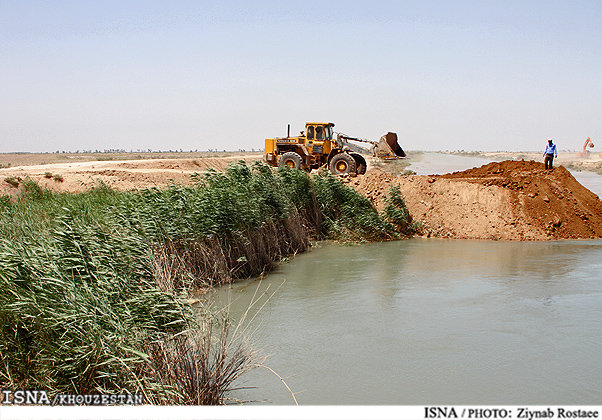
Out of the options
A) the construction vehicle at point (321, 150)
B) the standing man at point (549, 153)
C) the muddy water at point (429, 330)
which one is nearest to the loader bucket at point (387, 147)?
the construction vehicle at point (321, 150)

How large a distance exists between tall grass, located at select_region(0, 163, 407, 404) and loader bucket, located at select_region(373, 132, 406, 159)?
44.6 feet

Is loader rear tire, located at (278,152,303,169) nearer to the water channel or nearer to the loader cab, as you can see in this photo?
the loader cab

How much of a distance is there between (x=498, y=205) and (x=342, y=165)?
266 inches

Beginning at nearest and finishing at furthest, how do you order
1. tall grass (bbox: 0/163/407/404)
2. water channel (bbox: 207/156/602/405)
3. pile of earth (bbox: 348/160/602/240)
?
tall grass (bbox: 0/163/407/404)
water channel (bbox: 207/156/602/405)
pile of earth (bbox: 348/160/602/240)

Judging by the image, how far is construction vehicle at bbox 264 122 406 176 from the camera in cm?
2409

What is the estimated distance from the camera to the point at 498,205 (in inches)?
797

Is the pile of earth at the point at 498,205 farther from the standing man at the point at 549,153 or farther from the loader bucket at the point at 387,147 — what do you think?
the loader bucket at the point at 387,147

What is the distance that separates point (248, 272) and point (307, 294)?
1.91 meters

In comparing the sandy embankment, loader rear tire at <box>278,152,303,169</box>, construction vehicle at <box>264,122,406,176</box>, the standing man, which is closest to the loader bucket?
construction vehicle at <box>264,122,406,176</box>

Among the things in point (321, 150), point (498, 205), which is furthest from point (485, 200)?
point (321, 150)

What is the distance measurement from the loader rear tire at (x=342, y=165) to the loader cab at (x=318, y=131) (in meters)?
1.16

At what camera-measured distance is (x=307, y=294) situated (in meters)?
11.6

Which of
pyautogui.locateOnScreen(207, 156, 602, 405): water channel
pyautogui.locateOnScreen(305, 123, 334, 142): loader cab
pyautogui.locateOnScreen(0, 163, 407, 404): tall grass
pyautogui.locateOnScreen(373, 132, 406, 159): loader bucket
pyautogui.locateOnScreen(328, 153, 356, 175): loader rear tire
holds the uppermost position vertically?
pyautogui.locateOnScreen(305, 123, 334, 142): loader cab

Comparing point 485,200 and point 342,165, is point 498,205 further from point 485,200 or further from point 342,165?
point 342,165
